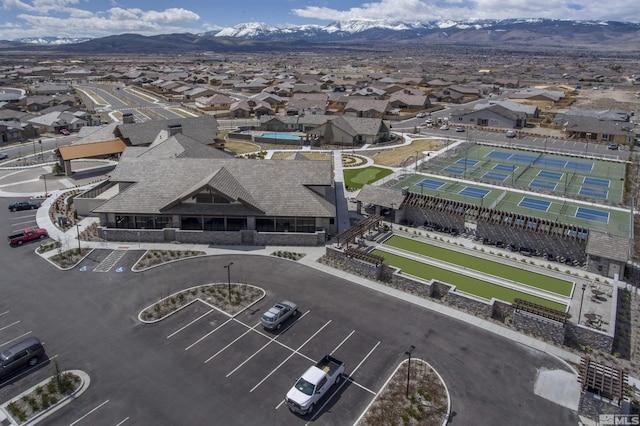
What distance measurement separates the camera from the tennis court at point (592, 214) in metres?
56.7

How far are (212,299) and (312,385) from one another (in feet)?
47.2

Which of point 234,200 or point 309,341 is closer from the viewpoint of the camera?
point 309,341

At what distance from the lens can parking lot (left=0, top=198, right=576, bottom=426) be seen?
26656 mm

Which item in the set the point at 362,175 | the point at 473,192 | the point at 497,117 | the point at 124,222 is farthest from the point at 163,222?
the point at 497,117

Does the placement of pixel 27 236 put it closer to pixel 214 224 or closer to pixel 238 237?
pixel 214 224

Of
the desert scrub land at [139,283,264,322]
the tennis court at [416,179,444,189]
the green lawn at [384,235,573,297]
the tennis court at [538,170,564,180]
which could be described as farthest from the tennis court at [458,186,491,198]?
the desert scrub land at [139,283,264,322]

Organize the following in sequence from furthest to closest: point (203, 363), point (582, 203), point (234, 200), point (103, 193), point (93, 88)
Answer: point (93, 88) → point (582, 203) → point (103, 193) → point (234, 200) → point (203, 363)

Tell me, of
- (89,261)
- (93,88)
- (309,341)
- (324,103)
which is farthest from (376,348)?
(93,88)

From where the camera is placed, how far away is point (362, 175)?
75000 mm

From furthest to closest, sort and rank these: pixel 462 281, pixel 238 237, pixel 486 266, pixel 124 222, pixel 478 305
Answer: pixel 124 222
pixel 238 237
pixel 486 266
pixel 462 281
pixel 478 305

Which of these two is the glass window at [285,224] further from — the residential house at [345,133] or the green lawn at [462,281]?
the residential house at [345,133]

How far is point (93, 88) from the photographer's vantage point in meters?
197

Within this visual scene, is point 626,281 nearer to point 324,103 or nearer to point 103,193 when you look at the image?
point 103,193

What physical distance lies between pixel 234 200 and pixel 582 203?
45.9 m
